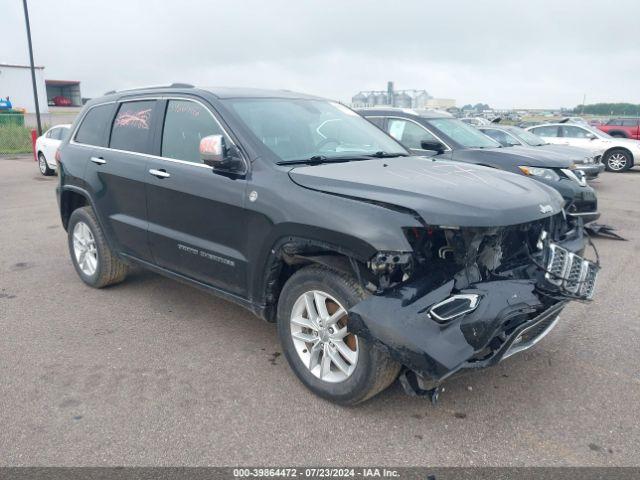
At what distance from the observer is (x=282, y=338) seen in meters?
3.50

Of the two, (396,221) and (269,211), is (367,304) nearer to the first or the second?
(396,221)

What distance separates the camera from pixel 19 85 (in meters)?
46.5

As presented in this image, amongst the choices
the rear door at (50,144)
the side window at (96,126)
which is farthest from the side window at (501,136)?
the rear door at (50,144)

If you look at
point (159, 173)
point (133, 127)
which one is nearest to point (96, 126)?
point (133, 127)

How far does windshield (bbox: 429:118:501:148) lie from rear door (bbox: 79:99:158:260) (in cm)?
507

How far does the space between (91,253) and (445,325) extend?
386 cm

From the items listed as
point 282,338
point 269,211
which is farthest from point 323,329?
point 269,211

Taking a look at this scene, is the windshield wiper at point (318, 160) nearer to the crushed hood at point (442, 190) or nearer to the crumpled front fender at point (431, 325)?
the crushed hood at point (442, 190)

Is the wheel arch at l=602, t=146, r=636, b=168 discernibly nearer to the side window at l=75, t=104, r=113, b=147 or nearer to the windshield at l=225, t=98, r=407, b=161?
the windshield at l=225, t=98, r=407, b=161

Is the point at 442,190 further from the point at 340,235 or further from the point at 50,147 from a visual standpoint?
the point at 50,147

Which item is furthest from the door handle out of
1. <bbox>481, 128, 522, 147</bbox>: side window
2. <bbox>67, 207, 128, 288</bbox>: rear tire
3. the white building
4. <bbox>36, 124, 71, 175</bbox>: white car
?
the white building

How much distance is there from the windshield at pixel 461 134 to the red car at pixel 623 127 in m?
19.0

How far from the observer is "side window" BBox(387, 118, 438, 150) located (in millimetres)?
8398

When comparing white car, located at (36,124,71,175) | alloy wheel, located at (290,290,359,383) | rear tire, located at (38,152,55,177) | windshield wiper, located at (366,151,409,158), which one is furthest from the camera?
rear tire, located at (38,152,55,177)
